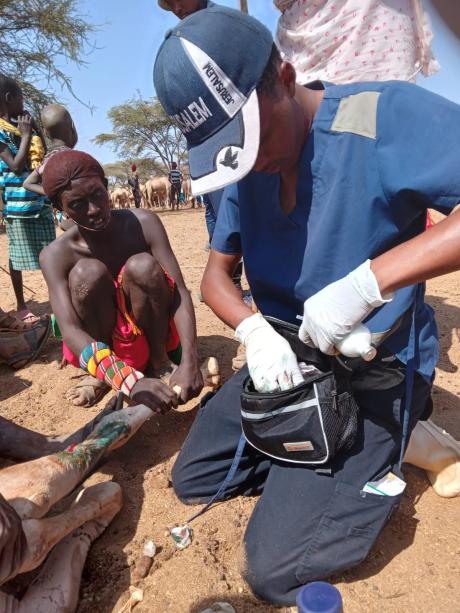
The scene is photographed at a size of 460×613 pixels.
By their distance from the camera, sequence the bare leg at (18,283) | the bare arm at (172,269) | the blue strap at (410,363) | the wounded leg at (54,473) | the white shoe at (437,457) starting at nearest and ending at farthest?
the wounded leg at (54,473) < the blue strap at (410,363) < the white shoe at (437,457) < the bare arm at (172,269) < the bare leg at (18,283)

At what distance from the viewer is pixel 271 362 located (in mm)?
1495

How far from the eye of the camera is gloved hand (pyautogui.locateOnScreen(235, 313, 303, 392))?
1.49 metres

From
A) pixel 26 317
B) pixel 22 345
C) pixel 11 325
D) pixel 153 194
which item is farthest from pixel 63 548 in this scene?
pixel 153 194

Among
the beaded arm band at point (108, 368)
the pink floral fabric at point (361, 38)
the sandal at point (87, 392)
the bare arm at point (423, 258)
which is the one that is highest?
the pink floral fabric at point (361, 38)

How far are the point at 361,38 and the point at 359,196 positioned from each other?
125 cm

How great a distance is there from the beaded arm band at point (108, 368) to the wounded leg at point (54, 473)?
0.56 ft

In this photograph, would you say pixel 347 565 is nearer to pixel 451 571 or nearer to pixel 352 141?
pixel 451 571

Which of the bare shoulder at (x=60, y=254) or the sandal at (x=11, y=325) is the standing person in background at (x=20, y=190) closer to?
the sandal at (x=11, y=325)

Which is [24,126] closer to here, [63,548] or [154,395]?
[154,395]

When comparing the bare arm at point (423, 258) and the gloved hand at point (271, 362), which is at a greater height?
the bare arm at point (423, 258)

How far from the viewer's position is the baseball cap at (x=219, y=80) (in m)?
1.22

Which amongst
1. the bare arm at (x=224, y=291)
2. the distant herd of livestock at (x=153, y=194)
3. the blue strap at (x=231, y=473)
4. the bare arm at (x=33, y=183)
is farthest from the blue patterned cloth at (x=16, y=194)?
the distant herd of livestock at (x=153, y=194)

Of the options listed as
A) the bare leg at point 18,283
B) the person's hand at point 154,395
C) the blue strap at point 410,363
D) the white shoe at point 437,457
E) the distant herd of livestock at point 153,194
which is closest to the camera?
the blue strap at point 410,363

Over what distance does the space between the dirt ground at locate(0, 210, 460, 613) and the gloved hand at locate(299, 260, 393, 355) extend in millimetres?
675
